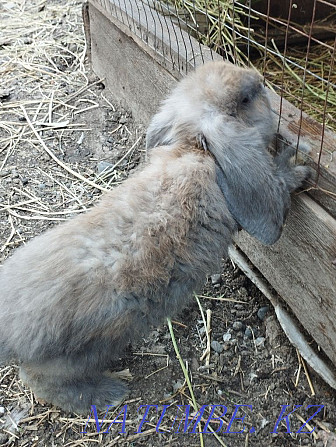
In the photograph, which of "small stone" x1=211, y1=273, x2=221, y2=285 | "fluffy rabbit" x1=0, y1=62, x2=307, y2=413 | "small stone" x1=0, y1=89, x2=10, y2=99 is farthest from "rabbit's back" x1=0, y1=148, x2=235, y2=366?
"small stone" x1=0, y1=89, x2=10, y2=99

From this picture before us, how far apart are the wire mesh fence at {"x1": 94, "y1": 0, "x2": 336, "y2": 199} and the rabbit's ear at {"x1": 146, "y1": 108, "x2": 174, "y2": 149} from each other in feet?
1.78

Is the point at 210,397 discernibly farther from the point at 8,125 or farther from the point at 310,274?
the point at 8,125

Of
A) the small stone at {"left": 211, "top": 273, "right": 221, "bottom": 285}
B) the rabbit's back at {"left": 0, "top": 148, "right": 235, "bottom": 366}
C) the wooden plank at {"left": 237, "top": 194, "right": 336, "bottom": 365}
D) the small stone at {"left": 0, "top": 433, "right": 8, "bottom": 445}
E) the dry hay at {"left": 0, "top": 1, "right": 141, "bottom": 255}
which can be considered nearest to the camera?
the rabbit's back at {"left": 0, "top": 148, "right": 235, "bottom": 366}

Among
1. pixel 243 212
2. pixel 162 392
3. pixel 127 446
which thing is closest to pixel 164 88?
pixel 243 212

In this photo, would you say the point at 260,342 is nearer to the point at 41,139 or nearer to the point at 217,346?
the point at 217,346

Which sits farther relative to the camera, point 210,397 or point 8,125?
point 8,125

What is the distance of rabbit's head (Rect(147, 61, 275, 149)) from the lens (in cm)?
256

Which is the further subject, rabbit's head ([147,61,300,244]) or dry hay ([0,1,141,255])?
dry hay ([0,1,141,255])

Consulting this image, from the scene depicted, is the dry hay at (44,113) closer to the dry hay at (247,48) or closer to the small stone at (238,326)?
the dry hay at (247,48)

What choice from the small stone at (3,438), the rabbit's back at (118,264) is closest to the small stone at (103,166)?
the rabbit's back at (118,264)

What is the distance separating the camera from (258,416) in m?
2.57

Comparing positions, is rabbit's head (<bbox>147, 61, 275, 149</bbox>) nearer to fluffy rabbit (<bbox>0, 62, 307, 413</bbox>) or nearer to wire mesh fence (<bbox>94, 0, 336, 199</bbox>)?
fluffy rabbit (<bbox>0, 62, 307, 413</bbox>)

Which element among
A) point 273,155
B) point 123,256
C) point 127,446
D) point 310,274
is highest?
point 273,155

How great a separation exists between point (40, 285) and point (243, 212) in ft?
3.09
